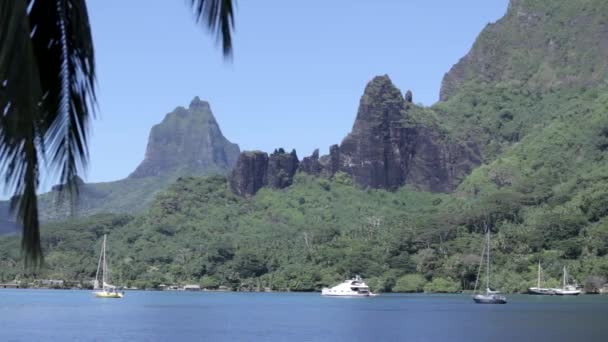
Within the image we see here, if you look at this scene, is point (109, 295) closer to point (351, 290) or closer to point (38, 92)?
point (351, 290)

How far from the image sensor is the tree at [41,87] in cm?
609

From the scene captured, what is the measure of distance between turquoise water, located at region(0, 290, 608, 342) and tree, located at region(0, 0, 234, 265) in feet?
228

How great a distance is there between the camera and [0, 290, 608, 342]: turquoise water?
257 ft

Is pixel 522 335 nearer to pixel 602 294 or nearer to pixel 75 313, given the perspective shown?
pixel 75 313

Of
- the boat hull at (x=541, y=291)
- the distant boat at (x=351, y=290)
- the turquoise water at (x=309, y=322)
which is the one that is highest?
the boat hull at (x=541, y=291)

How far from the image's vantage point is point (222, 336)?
79625 mm

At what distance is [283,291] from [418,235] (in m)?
29.3

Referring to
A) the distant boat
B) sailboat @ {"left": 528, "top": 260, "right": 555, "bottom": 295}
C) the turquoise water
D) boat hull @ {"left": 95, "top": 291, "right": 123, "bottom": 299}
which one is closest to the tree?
the turquoise water

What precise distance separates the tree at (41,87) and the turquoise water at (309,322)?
69.5 metres

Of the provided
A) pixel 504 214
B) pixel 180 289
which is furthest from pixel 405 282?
pixel 180 289

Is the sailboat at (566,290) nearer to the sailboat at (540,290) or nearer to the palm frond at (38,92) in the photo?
the sailboat at (540,290)

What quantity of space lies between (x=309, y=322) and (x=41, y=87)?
9136cm

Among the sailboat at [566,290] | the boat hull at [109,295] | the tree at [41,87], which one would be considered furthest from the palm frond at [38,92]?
the boat hull at [109,295]

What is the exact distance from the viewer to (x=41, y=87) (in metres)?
A: 6.77
